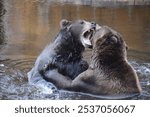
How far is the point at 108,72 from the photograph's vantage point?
519cm

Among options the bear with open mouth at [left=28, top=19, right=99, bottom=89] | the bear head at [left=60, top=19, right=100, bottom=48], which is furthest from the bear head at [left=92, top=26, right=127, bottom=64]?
the bear with open mouth at [left=28, top=19, right=99, bottom=89]

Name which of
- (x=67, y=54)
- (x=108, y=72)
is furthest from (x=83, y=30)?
(x=108, y=72)

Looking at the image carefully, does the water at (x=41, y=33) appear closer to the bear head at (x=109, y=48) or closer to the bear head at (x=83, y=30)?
the bear head at (x=109, y=48)

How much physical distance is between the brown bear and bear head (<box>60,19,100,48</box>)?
14cm

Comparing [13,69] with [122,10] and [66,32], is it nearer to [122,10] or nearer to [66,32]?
[66,32]

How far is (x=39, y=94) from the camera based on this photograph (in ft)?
17.7

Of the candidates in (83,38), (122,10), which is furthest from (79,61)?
(122,10)

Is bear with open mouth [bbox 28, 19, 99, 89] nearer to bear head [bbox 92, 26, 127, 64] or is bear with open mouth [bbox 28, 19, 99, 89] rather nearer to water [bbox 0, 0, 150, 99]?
water [bbox 0, 0, 150, 99]

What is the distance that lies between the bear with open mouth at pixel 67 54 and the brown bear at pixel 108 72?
297mm

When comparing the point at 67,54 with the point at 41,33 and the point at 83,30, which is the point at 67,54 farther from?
the point at 41,33

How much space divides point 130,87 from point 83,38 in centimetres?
79

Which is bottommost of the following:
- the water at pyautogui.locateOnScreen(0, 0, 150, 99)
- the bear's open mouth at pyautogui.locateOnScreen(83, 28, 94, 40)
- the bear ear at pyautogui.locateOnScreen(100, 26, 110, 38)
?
the water at pyautogui.locateOnScreen(0, 0, 150, 99)

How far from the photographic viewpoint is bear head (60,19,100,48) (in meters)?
5.51

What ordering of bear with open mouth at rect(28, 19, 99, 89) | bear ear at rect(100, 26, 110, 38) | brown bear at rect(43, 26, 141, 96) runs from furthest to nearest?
bear with open mouth at rect(28, 19, 99, 89) → bear ear at rect(100, 26, 110, 38) → brown bear at rect(43, 26, 141, 96)
